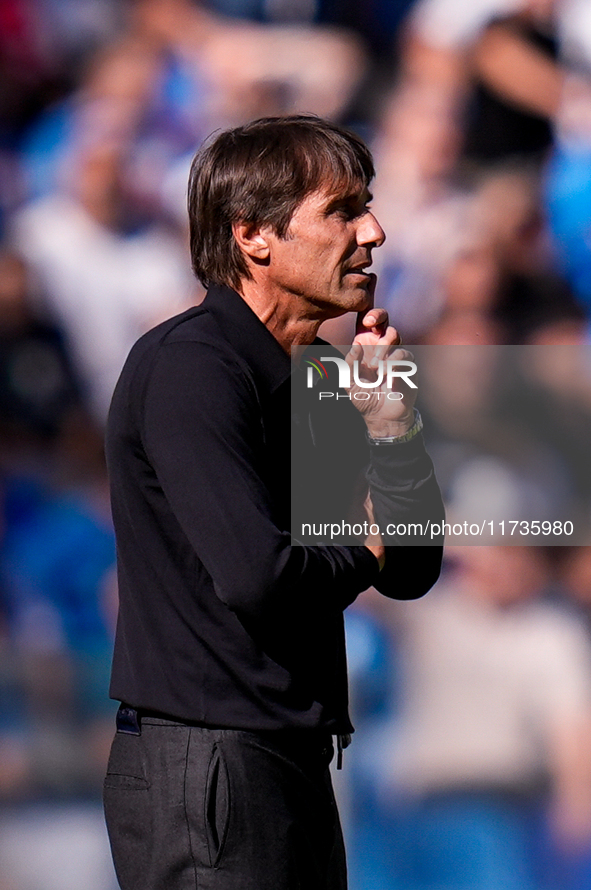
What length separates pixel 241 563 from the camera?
4.68ft

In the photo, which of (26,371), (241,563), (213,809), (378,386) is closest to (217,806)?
(213,809)

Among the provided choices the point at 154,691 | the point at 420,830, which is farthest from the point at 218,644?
the point at 420,830

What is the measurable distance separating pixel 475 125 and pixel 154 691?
6.66 feet

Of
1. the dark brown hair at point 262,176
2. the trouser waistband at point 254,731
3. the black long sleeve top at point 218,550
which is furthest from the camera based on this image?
the dark brown hair at point 262,176

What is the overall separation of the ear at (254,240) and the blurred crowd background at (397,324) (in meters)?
1.28

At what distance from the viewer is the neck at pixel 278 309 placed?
1.72 m

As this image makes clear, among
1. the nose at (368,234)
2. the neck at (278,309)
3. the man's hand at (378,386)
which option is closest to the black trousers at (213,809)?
the man's hand at (378,386)

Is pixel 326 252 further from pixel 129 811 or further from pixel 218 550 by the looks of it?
pixel 129 811

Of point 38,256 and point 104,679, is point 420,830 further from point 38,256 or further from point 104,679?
point 38,256

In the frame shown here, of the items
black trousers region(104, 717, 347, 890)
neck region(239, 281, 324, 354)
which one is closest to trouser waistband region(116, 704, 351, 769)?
black trousers region(104, 717, 347, 890)

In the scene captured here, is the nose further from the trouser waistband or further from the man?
the trouser waistband

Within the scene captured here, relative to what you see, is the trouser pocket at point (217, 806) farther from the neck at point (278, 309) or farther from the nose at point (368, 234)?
the nose at point (368, 234)

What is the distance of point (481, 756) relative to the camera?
308cm

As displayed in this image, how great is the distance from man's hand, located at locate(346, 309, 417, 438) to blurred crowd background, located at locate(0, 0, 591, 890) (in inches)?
49.8
